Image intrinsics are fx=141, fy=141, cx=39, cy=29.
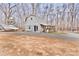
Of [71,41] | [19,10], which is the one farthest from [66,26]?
[19,10]

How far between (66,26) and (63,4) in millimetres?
219

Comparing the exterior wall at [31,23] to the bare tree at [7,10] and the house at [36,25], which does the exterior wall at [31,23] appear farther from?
the bare tree at [7,10]

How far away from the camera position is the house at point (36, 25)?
4.50 ft

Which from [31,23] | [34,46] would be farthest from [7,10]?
[34,46]

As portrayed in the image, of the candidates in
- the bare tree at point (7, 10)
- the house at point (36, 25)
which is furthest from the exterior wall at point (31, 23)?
the bare tree at point (7, 10)

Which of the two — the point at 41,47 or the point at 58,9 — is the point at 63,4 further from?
the point at 41,47

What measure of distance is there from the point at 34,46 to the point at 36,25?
204 mm

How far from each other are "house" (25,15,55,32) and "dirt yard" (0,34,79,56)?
81 mm

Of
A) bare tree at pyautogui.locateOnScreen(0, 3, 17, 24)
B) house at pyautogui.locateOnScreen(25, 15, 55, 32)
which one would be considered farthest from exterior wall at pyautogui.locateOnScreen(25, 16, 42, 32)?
bare tree at pyautogui.locateOnScreen(0, 3, 17, 24)

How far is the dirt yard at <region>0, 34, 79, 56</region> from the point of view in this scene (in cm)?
136

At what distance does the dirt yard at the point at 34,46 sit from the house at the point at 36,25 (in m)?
0.08

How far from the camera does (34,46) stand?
4.49ft

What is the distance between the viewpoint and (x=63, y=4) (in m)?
1.39

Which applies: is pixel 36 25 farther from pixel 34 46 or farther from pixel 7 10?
pixel 7 10
